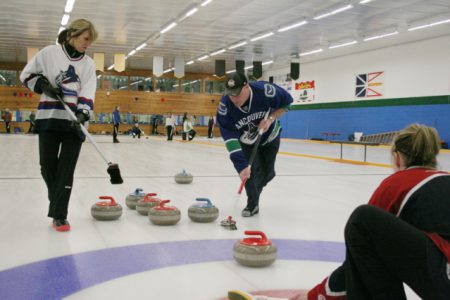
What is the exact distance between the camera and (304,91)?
30719 mm

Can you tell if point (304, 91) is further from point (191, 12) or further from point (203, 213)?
point (203, 213)

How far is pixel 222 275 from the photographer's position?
8.71ft

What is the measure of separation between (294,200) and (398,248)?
4011 millimetres

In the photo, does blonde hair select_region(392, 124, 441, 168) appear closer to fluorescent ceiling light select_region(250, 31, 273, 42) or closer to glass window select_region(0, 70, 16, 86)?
fluorescent ceiling light select_region(250, 31, 273, 42)

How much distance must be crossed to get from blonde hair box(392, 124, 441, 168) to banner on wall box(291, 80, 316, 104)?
1122 inches

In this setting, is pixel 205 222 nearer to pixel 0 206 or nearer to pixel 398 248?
pixel 0 206

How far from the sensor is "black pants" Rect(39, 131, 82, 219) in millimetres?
3697

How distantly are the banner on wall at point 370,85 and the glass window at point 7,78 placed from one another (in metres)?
23.3

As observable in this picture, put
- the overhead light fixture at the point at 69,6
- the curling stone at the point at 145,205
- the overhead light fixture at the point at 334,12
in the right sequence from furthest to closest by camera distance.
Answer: the overhead light fixture at the point at 69,6 → the overhead light fixture at the point at 334,12 → the curling stone at the point at 145,205

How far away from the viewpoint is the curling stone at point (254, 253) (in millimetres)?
2736

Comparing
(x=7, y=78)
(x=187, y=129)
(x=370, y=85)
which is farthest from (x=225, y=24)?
(x=7, y=78)

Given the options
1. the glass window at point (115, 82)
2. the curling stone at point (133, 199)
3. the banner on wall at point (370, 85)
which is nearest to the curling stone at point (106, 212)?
the curling stone at point (133, 199)

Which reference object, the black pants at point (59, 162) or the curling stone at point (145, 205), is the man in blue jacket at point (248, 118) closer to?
the curling stone at point (145, 205)

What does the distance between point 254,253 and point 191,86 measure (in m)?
34.7
